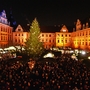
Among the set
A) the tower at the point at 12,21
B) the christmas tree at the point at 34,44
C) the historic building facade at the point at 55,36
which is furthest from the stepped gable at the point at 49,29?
the christmas tree at the point at 34,44

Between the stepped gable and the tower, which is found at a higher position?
the tower

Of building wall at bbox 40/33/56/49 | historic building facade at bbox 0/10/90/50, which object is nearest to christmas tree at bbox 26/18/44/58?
historic building facade at bbox 0/10/90/50

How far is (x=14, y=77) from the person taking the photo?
21.7m

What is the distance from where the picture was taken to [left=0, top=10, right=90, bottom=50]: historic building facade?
70.2 metres

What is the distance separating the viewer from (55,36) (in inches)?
3474

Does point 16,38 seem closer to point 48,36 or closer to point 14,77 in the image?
point 48,36

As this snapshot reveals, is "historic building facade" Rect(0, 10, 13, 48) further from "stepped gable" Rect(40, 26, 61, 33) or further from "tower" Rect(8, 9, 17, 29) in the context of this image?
"stepped gable" Rect(40, 26, 61, 33)

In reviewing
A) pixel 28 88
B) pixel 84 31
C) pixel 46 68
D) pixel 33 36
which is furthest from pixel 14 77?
pixel 84 31

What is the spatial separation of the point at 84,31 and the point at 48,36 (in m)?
22.7

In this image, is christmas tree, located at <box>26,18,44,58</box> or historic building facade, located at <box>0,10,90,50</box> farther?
historic building facade, located at <box>0,10,90,50</box>

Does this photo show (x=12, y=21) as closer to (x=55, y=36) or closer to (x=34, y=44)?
(x=55, y=36)

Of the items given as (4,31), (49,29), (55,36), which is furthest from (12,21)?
(55,36)

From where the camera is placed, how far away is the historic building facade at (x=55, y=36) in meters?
70.2

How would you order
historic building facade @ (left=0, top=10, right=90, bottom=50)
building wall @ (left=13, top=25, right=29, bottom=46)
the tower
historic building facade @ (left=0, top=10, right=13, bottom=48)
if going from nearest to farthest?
historic building facade @ (left=0, top=10, right=13, bottom=48) < historic building facade @ (left=0, top=10, right=90, bottom=50) < building wall @ (left=13, top=25, right=29, bottom=46) < the tower
